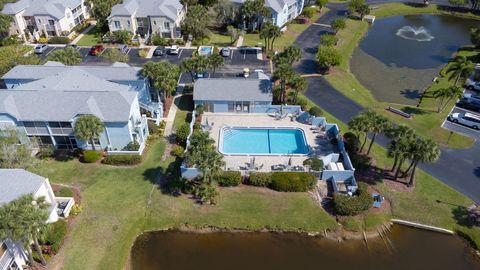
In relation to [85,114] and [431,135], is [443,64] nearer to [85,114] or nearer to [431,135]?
[431,135]

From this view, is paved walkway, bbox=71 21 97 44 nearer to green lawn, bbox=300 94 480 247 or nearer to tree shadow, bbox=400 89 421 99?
tree shadow, bbox=400 89 421 99

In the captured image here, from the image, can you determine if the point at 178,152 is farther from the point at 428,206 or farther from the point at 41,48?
the point at 41,48

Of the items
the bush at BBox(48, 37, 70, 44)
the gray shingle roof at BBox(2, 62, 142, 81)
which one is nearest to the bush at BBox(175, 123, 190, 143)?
the gray shingle roof at BBox(2, 62, 142, 81)

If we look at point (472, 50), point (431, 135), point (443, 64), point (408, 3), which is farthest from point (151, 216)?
point (408, 3)

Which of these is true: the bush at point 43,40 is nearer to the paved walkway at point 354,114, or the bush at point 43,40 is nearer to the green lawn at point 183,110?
the green lawn at point 183,110

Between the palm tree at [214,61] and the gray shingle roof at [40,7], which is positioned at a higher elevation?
the gray shingle roof at [40,7]

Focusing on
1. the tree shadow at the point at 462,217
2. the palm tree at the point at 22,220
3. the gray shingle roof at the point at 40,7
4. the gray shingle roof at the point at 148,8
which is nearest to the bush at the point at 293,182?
the tree shadow at the point at 462,217
